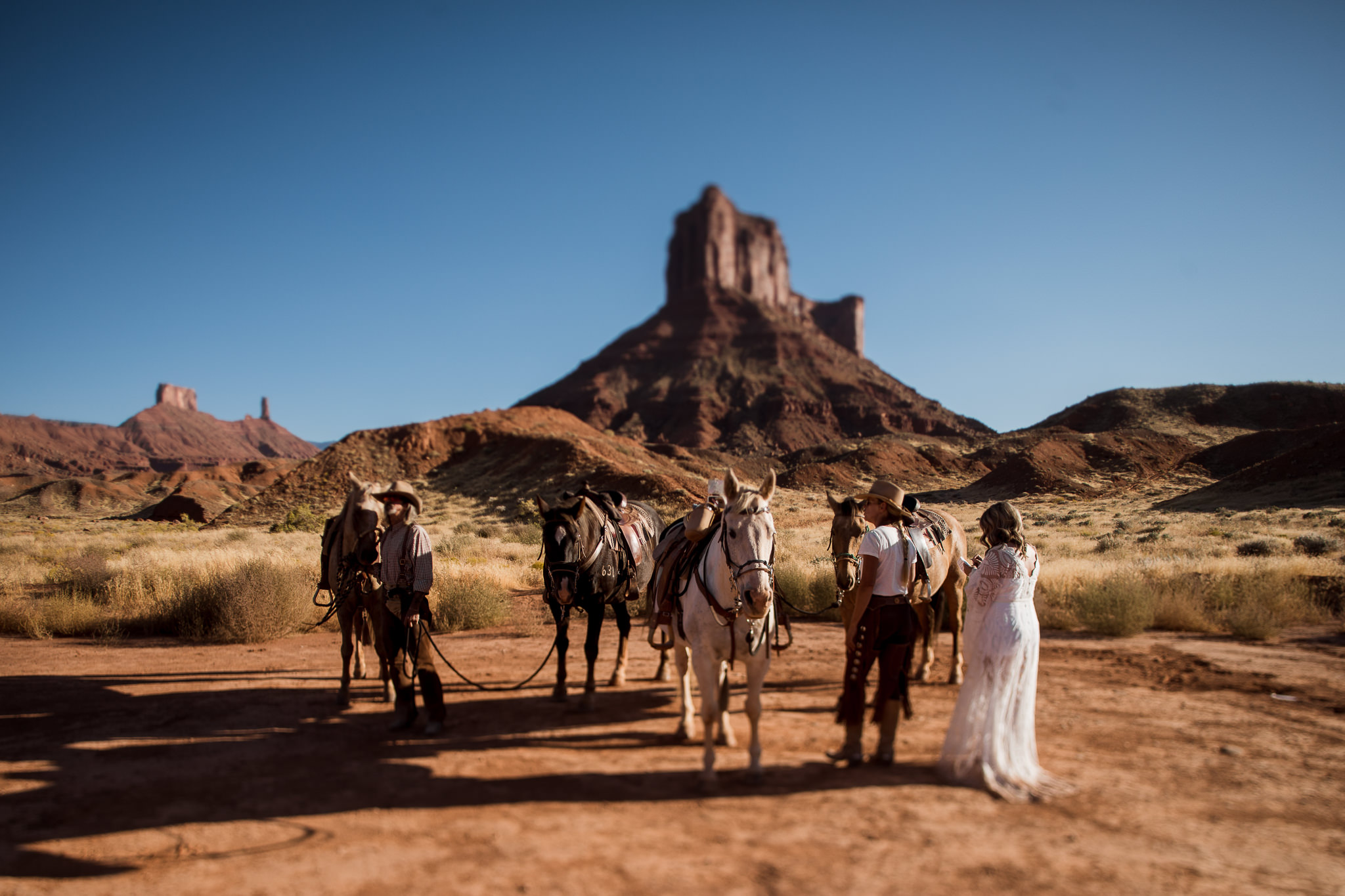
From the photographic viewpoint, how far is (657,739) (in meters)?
6.02

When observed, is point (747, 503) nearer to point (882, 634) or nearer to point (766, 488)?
point (766, 488)

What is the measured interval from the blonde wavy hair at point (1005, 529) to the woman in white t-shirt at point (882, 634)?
1.80 ft

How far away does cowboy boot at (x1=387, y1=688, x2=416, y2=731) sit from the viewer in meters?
6.25

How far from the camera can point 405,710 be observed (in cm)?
629

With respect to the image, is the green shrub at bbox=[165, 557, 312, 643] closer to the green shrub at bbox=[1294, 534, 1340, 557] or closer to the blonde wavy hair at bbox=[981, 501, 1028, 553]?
the blonde wavy hair at bbox=[981, 501, 1028, 553]

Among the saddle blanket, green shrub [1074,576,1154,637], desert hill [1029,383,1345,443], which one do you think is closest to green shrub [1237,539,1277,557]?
green shrub [1074,576,1154,637]

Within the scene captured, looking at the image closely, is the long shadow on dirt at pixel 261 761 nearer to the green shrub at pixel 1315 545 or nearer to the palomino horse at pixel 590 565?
the palomino horse at pixel 590 565

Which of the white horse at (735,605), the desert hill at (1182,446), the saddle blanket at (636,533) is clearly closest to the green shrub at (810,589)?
the saddle blanket at (636,533)

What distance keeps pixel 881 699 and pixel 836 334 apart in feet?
499

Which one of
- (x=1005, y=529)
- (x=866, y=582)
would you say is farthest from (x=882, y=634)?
(x=1005, y=529)

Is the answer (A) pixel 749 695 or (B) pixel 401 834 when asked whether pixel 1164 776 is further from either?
(B) pixel 401 834

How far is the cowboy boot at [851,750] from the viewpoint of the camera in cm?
521

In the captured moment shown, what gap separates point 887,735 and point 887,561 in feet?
4.24

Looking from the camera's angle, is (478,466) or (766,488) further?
(478,466)
